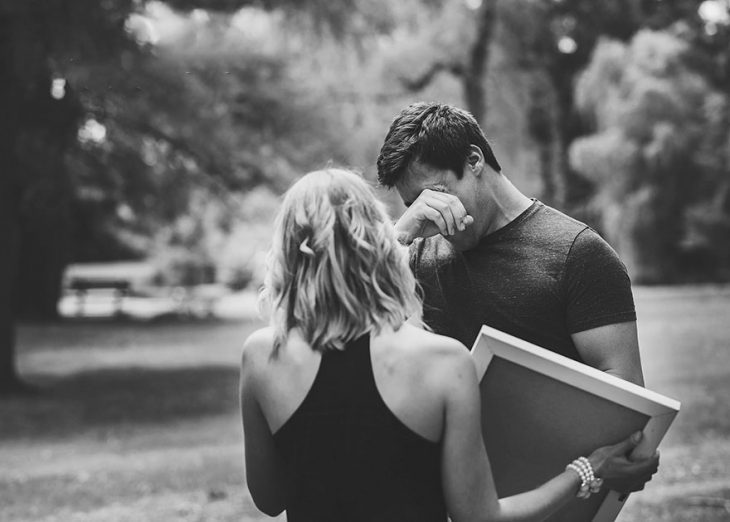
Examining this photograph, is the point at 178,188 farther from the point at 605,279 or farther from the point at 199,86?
the point at 605,279

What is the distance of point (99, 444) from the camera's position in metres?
11.1

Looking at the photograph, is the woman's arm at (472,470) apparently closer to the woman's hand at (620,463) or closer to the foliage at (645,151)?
the woman's hand at (620,463)

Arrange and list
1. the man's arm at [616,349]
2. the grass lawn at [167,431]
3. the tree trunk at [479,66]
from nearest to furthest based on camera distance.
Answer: the man's arm at [616,349], the grass lawn at [167,431], the tree trunk at [479,66]

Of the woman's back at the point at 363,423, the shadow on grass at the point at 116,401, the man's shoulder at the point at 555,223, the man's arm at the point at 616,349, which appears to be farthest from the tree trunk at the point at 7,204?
the woman's back at the point at 363,423

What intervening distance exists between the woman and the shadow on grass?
10.3m

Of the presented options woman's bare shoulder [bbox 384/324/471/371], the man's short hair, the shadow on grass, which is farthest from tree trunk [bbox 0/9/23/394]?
woman's bare shoulder [bbox 384/324/471/371]

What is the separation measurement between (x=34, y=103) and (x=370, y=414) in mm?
12782

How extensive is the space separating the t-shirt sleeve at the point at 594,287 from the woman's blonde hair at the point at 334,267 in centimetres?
61

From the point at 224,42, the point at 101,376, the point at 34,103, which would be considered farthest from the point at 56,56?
the point at 101,376

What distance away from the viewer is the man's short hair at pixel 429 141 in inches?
108

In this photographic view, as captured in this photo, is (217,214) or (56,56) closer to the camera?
(56,56)

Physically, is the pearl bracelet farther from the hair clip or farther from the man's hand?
the hair clip

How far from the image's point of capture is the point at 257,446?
2.21m

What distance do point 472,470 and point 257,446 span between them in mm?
487
